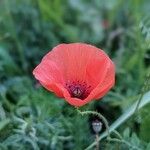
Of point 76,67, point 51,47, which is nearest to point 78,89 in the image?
point 76,67

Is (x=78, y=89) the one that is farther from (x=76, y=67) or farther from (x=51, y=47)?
(x=51, y=47)

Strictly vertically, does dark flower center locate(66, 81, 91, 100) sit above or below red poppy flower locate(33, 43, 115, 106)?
below

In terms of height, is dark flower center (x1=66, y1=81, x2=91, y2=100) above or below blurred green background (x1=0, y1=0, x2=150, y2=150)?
above

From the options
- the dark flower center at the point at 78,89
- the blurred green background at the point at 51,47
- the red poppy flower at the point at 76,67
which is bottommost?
the blurred green background at the point at 51,47

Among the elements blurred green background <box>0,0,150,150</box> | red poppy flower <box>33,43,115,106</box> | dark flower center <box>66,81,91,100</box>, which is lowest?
blurred green background <box>0,0,150,150</box>

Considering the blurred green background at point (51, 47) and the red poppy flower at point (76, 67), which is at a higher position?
the red poppy flower at point (76, 67)
